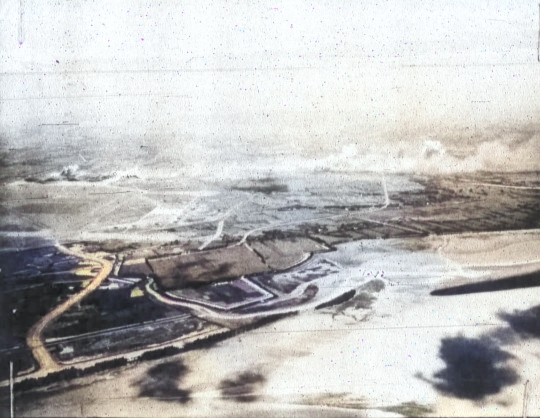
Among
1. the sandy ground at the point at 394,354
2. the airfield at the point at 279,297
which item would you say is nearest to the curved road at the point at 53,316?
the airfield at the point at 279,297

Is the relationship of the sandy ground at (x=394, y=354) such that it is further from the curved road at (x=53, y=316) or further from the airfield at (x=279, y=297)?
the curved road at (x=53, y=316)

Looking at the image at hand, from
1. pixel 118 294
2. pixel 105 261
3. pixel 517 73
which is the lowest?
pixel 118 294

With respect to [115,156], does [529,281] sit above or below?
below

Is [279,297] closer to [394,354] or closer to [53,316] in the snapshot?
[394,354]

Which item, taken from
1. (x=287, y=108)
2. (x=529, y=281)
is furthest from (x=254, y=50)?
(x=529, y=281)

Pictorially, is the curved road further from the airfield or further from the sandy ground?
the sandy ground

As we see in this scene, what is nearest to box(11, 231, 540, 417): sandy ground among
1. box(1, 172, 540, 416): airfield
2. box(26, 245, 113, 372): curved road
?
box(1, 172, 540, 416): airfield

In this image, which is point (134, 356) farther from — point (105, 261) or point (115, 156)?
point (115, 156)

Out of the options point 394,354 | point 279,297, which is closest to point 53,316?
point 279,297
